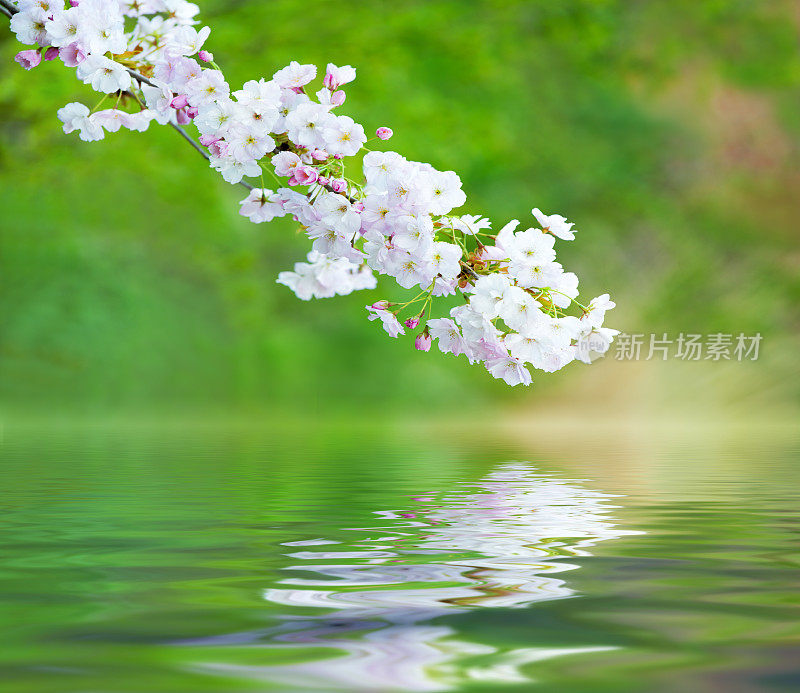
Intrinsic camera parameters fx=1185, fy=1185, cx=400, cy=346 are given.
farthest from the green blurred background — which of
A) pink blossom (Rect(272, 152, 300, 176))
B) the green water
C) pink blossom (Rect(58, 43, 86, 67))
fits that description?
pink blossom (Rect(272, 152, 300, 176))

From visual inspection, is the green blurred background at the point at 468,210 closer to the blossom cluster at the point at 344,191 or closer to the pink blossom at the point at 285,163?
the blossom cluster at the point at 344,191

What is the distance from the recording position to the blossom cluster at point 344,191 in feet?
10.9

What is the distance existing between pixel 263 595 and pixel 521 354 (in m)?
1.02

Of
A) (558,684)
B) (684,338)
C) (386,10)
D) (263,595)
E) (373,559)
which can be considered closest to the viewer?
(558,684)

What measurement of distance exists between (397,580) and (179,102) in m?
1.59

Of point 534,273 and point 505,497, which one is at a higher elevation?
point 534,273

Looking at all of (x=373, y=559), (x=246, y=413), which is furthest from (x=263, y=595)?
(x=246, y=413)

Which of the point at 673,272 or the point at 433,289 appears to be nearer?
the point at 433,289

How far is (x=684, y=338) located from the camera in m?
21.7

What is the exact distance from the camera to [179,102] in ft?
11.6

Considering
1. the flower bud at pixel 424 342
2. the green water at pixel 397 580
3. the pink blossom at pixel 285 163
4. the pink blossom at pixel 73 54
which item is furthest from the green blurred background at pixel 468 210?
the flower bud at pixel 424 342

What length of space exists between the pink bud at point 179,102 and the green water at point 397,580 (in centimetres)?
133

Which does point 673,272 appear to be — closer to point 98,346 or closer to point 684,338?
point 684,338

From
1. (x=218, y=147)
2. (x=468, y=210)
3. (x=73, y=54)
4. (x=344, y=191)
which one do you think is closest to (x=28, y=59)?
(x=73, y=54)
